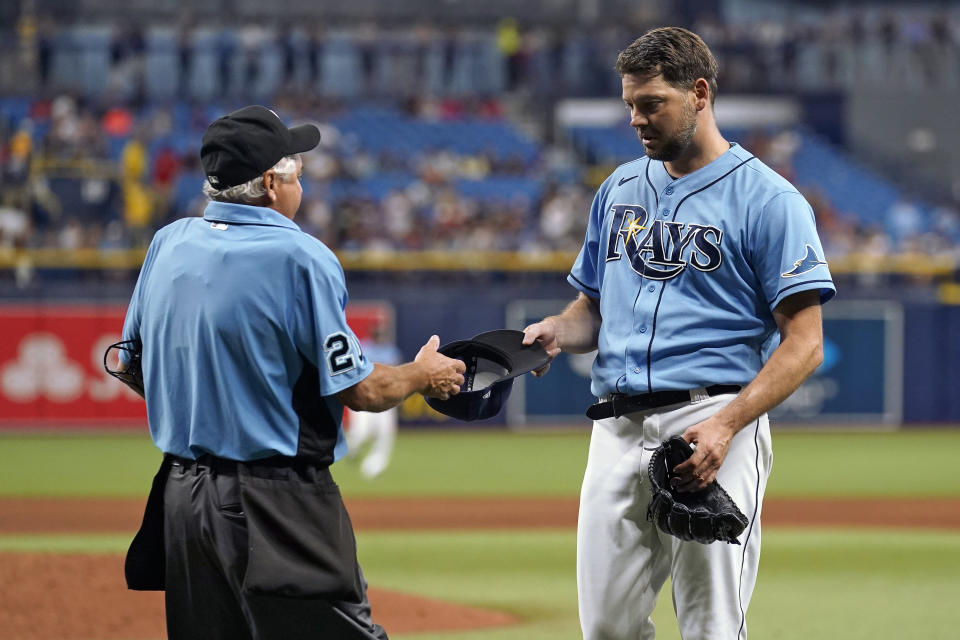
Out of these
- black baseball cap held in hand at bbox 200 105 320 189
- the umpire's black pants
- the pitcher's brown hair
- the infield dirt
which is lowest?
the infield dirt

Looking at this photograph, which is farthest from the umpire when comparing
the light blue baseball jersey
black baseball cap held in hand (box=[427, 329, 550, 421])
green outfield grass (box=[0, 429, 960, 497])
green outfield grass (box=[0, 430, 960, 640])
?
green outfield grass (box=[0, 429, 960, 497])

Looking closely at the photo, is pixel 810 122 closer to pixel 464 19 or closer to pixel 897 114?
pixel 897 114

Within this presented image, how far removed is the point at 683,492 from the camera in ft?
11.6

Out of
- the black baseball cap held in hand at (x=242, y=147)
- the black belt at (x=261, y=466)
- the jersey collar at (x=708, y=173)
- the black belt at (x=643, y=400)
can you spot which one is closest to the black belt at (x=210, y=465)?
the black belt at (x=261, y=466)

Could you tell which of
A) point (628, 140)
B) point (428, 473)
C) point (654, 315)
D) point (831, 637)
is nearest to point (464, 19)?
point (628, 140)

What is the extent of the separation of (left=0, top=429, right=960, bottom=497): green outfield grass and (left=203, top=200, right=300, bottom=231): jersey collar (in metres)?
9.76

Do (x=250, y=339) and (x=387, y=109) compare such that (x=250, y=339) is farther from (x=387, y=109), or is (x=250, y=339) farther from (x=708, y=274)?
(x=387, y=109)

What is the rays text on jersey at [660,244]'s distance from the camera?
3713 millimetres

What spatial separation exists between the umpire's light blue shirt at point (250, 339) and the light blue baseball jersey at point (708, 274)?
0.84 m

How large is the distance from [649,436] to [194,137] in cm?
2003

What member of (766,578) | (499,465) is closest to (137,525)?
(766,578)

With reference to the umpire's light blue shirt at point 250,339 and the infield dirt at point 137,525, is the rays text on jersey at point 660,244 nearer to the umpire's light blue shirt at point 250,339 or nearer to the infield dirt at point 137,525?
the umpire's light blue shirt at point 250,339

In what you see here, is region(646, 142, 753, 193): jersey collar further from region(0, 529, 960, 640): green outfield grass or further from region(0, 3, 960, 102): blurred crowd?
region(0, 3, 960, 102): blurred crowd

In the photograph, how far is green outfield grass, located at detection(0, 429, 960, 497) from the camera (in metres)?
13.5
